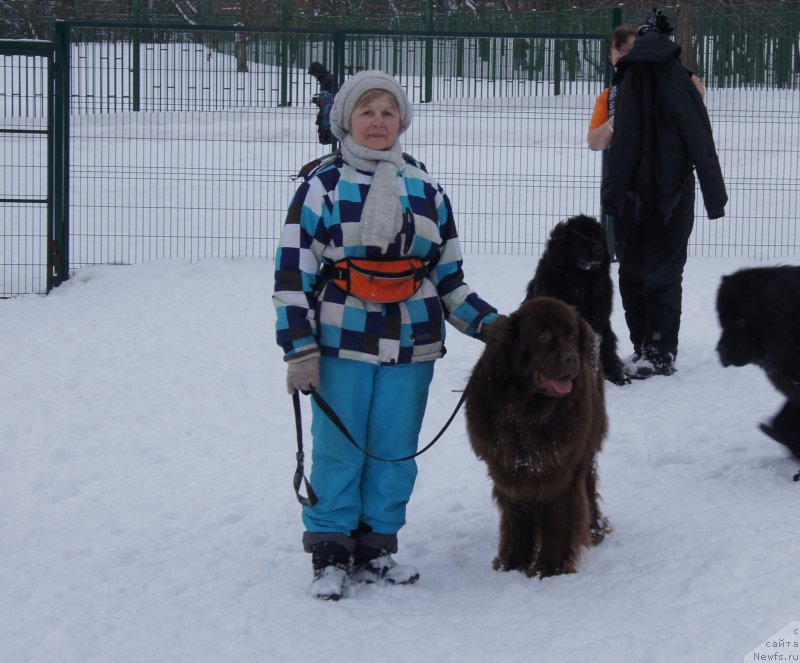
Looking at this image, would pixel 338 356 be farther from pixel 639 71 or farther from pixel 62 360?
pixel 62 360

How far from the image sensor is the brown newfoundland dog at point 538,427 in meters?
3.40

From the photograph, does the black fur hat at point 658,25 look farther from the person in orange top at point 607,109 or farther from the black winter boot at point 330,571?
the black winter boot at point 330,571

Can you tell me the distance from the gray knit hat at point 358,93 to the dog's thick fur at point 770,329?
1783mm

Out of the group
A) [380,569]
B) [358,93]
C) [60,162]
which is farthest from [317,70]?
[380,569]

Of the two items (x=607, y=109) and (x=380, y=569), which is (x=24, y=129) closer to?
(x=607, y=109)

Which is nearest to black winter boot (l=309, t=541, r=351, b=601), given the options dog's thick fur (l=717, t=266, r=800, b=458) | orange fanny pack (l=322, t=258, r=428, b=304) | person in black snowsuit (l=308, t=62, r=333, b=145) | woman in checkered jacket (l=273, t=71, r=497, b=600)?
woman in checkered jacket (l=273, t=71, r=497, b=600)

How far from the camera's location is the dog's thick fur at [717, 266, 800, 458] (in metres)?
4.34

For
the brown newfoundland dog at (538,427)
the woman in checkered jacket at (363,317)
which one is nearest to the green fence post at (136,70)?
the woman in checkered jacket at (363,317)

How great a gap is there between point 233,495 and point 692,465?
7.00 feet

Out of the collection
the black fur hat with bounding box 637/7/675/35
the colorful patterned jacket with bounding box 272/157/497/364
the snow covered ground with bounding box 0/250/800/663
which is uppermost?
the black fur hat with bounding box 637/7/675/35

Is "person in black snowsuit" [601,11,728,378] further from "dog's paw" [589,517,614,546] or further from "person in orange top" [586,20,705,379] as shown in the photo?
"dog's paw" [589,517,614,546]

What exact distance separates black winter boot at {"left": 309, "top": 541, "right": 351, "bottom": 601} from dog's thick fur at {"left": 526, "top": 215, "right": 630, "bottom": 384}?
287 cm

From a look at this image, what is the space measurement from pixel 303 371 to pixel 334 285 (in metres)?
0.34

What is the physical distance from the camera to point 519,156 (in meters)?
12.4
